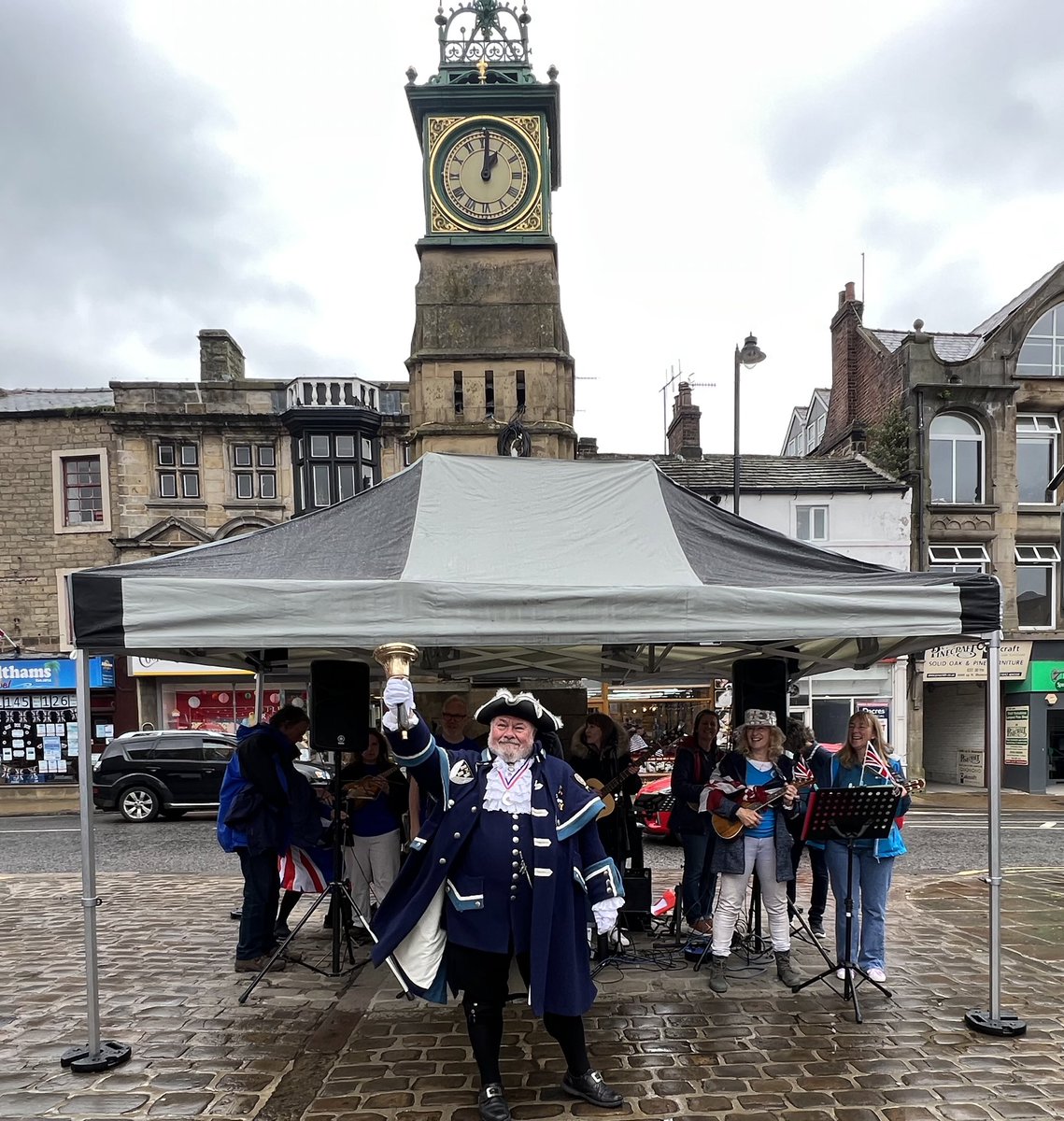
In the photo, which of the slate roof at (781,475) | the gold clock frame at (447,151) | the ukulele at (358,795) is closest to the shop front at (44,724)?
the slate roof at (781,475)

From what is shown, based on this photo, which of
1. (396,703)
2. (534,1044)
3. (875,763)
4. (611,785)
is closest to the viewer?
(396,703)

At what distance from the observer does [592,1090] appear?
3934mm

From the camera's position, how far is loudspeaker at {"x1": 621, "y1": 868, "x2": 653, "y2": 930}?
6.54 m

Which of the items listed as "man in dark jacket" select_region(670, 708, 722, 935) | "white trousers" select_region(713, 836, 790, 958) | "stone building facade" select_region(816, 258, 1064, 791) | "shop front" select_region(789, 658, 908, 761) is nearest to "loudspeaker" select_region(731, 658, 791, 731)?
"man in dark jacket" select_region(670, 708, 722, 935)

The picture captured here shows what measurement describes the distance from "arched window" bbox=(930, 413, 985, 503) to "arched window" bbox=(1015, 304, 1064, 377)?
2134 mm

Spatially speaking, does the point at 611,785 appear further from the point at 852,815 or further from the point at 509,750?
the point at 509,750

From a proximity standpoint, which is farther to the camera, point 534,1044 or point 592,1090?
point 534,1044

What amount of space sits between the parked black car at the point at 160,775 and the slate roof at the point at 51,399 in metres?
11.9

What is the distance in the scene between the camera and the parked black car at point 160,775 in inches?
580

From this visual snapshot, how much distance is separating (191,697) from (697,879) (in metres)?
18.4

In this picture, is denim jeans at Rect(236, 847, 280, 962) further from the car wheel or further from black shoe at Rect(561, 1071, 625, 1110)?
the car wheel

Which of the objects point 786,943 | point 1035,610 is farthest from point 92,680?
point 1035,610

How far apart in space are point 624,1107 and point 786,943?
1.98 m

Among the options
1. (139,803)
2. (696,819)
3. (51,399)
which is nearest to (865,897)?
(696,819)
